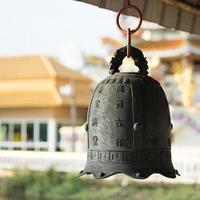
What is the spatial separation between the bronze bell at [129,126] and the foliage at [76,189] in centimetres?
1060

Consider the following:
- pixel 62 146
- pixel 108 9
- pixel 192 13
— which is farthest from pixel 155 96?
pixel 62 146

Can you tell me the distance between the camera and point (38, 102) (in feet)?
62.4

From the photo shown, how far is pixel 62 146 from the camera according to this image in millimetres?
17906

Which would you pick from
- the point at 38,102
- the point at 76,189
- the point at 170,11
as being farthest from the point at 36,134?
the point at 170,11

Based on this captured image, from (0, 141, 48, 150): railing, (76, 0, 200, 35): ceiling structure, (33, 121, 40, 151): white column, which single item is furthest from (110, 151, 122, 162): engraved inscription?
(33, 121, 40, 151): white column

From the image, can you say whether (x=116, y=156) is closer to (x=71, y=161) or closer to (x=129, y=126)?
(x=129, y=126)

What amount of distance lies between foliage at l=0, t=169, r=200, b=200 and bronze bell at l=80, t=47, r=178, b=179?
1060cm

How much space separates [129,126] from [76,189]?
41.3 ft

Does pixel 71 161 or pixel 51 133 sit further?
pixel 51 133

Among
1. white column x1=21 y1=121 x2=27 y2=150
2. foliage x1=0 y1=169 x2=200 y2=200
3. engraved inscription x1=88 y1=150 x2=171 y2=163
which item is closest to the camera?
engraved inscription x1=88 y1=150 x2=171 y2=163

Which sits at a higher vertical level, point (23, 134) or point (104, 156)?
point (23, 134)

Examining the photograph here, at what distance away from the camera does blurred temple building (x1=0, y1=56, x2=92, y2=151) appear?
62.6ft

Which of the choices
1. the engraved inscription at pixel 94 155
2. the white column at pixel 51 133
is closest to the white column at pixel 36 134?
the white column at pixel 51 133

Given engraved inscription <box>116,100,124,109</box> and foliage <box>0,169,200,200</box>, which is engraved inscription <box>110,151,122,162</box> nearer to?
engraved inscription <box>116,100,124,109</box>
